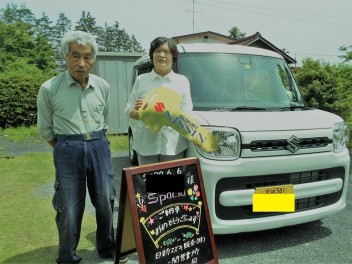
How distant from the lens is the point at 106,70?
34.6ft

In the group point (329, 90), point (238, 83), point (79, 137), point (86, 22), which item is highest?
point (86, 22)

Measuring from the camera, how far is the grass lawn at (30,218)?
3.12 meters

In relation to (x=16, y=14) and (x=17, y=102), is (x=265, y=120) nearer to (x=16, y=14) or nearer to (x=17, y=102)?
(x=17, y=102)

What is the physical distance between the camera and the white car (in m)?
2.78

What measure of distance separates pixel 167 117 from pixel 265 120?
3.06 feet

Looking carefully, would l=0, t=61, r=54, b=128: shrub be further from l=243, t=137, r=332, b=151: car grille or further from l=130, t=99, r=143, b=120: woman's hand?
l=243, t=137, r=332, b=151: car grille

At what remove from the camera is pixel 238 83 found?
3.59 metres

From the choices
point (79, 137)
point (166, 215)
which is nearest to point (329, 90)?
point (166, 215)

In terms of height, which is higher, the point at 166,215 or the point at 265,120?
the point at 265,120

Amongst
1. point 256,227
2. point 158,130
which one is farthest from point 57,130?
point 256,227

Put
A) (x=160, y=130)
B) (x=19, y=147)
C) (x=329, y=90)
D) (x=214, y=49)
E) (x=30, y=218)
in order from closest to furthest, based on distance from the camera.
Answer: (x=160, y=130), (x=214, y=49), (x=30, y=218), (x=19, y=147), (x=329, y=90)

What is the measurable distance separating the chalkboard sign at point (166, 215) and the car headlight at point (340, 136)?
1.50m

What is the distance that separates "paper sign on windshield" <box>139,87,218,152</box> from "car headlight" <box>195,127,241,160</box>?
22 centimetres

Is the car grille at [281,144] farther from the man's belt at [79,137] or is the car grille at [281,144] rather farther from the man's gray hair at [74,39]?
the man's gray hair at [74,39]
